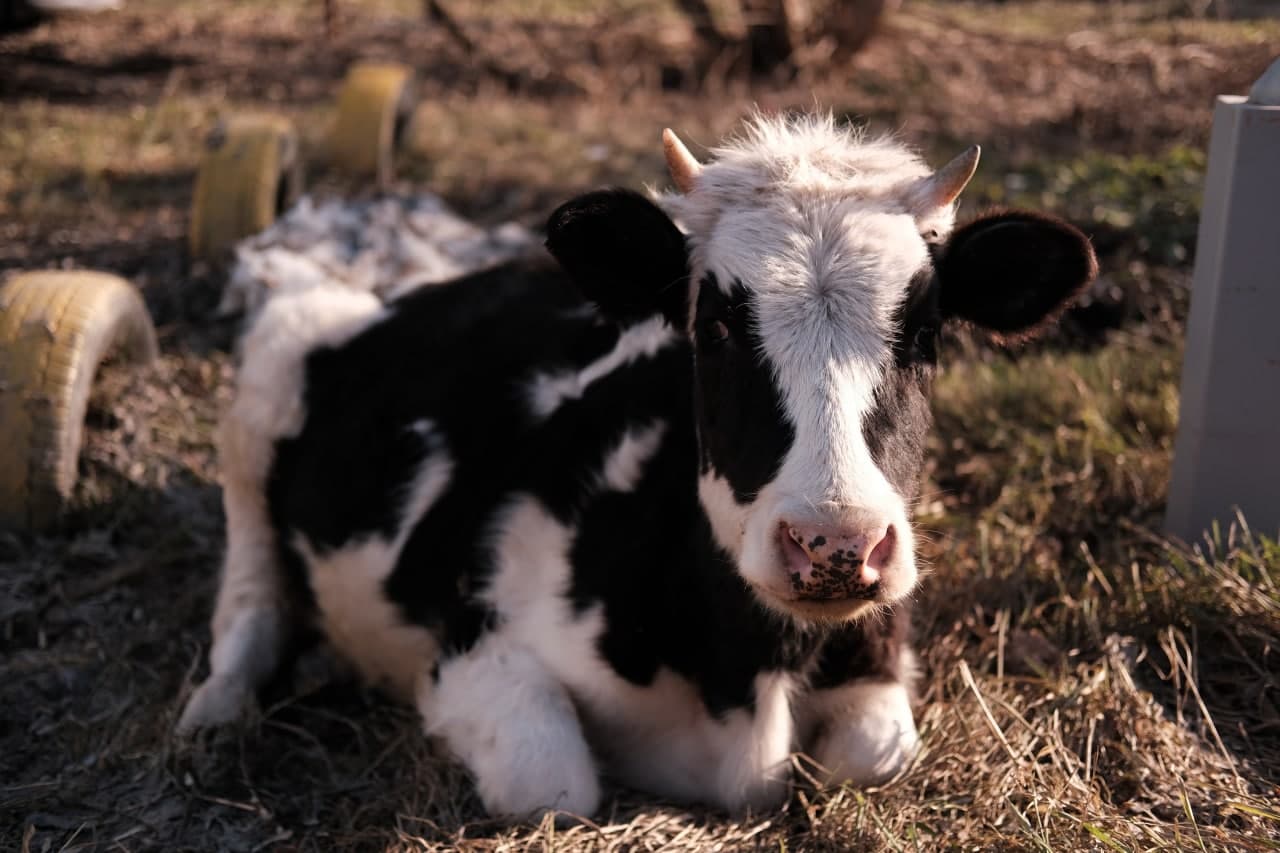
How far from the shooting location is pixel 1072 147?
817cm

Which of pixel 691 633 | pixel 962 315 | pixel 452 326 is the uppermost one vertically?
pixel 962 315

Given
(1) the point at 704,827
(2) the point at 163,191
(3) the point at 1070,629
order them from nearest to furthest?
(1) the point at 704,827 < (3) the point at 1070,629 < (2) the point at 163,191

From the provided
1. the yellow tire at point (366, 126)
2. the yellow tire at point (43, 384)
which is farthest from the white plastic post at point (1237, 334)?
the yellow tire at point (366, 126)

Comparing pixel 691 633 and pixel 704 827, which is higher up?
pixel 691 633

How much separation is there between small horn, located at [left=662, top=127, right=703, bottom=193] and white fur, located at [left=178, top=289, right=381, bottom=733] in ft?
5.73

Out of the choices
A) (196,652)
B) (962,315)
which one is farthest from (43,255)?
(962,315)

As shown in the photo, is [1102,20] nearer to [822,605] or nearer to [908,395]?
[908,395]

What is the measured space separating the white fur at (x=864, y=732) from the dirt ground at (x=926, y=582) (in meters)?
0.07

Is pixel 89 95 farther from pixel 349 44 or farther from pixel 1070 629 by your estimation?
pixel 1070 629

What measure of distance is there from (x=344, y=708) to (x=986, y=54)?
27.8 feet

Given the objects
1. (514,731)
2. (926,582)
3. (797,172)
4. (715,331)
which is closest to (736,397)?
(715,331)

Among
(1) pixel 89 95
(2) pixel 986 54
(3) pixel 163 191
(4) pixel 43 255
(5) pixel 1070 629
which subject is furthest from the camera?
(2) pixel 986 54

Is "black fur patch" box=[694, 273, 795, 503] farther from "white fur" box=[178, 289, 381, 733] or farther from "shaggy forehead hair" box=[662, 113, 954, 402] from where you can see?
"white fur" box=[178, 289, 381, 733]

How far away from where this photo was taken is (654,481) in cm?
365
